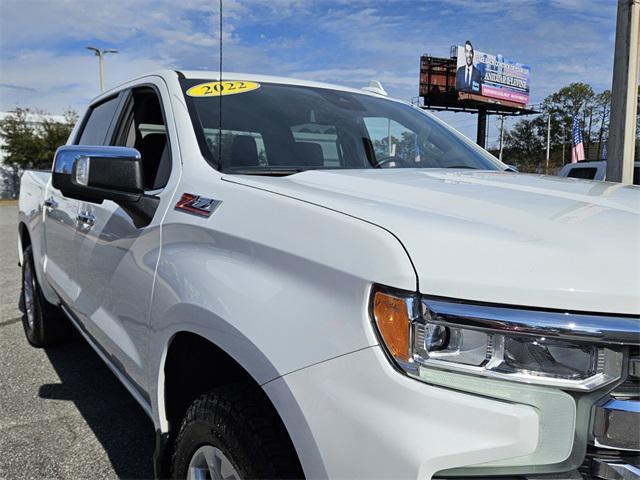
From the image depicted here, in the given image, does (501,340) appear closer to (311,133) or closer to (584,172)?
(311,133)

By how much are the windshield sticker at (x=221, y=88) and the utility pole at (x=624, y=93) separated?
469 cm

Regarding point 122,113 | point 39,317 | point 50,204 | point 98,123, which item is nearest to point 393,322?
point 122,113

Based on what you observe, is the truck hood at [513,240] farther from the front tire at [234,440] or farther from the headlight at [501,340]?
the front tire at [234,440]

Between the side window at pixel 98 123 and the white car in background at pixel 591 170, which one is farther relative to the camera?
the white car in background at pixel 591 170

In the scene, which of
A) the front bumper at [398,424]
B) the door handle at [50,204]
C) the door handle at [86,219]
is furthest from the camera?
the door handle at [50,204]

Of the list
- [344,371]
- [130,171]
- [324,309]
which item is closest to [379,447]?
[344,371]

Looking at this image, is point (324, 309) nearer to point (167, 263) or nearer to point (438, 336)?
point (438, 336)

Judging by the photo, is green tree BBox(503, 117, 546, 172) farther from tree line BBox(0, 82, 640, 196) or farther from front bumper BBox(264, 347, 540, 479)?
front bumper BBox(264, 347, 540, 479)

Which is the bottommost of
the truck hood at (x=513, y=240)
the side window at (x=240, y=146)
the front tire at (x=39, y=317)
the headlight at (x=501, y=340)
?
the front tire at (x=39, y=317)

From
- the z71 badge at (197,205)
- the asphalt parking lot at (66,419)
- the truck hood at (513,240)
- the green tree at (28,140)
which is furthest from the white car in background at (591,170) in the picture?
the green tree at (28,140)

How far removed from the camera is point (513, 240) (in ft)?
3.98

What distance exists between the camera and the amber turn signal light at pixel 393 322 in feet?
3.83

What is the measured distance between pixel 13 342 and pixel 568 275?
476 cm

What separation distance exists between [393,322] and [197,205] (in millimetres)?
920
